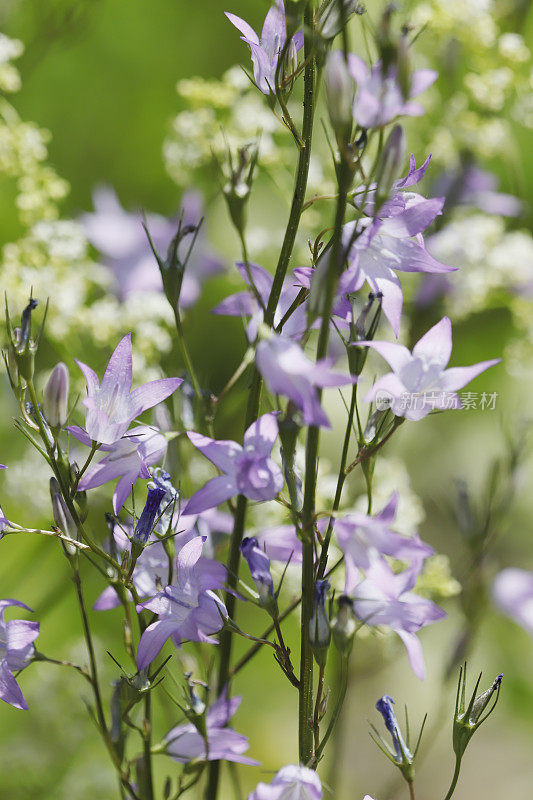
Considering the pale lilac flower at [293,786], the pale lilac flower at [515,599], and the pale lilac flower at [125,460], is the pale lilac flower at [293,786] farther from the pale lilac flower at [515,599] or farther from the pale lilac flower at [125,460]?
the pale lilac flower at [515,599]

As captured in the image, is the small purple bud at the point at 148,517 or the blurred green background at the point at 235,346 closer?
the small purple bud at the point at 148,517

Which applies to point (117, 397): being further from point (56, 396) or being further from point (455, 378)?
point (455, 378)

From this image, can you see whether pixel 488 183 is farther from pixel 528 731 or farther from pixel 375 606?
pixel 528 731

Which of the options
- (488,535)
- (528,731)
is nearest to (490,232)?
(488,535)

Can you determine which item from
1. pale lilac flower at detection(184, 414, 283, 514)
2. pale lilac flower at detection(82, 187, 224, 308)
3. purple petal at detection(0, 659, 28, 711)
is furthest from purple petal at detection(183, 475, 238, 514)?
pale lilac flower at detection(82, 187, 224, 308)

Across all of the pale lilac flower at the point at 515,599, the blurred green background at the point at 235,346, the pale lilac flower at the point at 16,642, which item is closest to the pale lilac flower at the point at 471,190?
the blurred green background at the point at 235,346

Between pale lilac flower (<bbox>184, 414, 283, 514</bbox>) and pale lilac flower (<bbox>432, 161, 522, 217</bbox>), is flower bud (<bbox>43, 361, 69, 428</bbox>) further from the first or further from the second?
pale lilac flower (<bbox>432, 161, 522, 217</bbox>)
